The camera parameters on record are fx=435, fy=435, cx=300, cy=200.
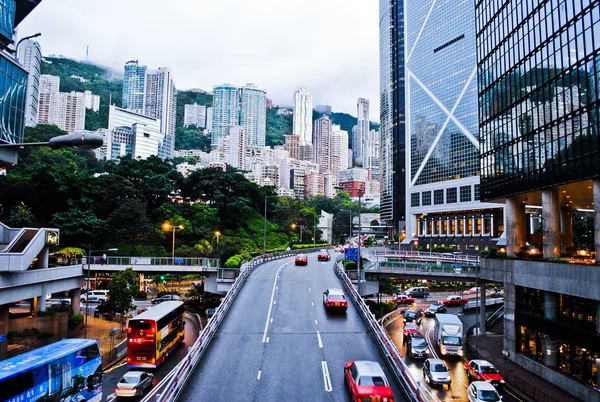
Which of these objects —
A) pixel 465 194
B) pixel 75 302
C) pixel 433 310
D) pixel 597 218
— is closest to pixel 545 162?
pixel 597 218

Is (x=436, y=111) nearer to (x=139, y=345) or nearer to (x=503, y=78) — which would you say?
(x=503, y=78)

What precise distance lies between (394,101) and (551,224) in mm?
136965

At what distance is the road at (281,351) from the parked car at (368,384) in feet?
3.22

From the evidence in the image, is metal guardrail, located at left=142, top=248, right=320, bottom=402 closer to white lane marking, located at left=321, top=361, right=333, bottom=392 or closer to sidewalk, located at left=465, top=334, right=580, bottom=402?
white lane marking, located at left=321, top=361, right=333, bottom=392

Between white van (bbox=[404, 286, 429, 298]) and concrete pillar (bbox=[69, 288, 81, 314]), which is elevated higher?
concrete pillar (bbox=[69, 288, 81, 314])

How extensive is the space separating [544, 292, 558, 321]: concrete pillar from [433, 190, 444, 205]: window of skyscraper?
96.5 metres

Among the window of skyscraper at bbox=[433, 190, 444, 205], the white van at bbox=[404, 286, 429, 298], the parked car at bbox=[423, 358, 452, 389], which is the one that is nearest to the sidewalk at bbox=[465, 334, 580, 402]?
the parked car at bbox=[423, 358, 452, 389]

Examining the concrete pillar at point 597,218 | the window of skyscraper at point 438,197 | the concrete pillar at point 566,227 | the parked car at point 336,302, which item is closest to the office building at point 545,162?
the concrete pillar at point 597,218

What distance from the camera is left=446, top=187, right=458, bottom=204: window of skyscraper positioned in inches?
4744

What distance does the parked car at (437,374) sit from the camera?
27.5 meters

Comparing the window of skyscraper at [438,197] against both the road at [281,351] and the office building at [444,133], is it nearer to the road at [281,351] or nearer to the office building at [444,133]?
the office building at [444,133]

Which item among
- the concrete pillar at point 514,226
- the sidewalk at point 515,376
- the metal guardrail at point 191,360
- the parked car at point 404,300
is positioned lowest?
the parked car at point 404,300

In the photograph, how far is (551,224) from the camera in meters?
33.2

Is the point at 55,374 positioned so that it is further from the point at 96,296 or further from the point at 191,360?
the point at 96,296
